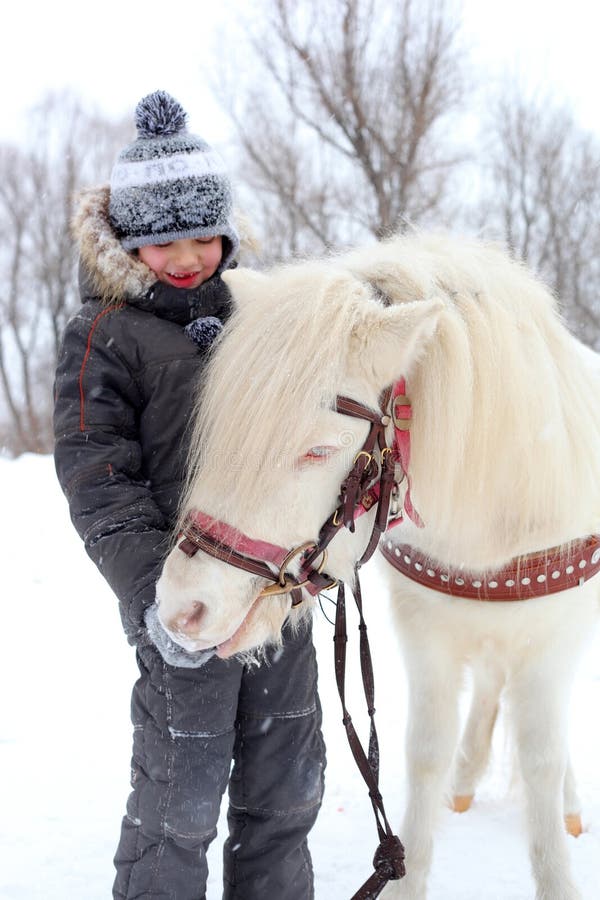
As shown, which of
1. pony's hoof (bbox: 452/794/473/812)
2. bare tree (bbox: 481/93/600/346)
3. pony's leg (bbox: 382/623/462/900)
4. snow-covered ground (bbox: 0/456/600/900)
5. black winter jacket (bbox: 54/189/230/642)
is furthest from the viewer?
bare tree (bbox: 481/93/600/346)

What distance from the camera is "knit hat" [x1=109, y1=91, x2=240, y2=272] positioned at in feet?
5.99

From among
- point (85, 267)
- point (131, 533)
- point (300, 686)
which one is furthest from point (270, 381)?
point (300, 686)

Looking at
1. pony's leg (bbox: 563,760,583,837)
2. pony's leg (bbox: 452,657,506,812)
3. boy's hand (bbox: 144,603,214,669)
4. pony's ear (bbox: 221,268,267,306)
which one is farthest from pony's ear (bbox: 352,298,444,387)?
pony's leg (bbox: 563,760,583,837)

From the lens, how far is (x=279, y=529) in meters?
1.38

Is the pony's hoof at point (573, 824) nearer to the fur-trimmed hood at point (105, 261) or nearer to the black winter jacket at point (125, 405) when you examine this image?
the black winter jacket at point (125, 405)

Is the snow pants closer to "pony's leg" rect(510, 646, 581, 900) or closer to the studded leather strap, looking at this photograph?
the studded leather strap

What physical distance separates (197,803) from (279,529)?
0.75 metres

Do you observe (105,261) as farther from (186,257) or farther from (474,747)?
(474,747)

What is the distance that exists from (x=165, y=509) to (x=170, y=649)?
15.4 inches

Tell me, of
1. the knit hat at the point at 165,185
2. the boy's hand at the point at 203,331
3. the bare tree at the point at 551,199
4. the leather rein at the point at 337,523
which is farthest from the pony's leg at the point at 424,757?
the bare tree at the point at 551,199

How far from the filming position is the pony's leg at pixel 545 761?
2043 millimetres

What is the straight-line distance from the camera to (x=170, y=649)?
4.91ft

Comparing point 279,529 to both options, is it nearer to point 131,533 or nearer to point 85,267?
A: point 131,533

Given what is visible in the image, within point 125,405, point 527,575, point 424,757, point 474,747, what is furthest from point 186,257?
point 474,747
